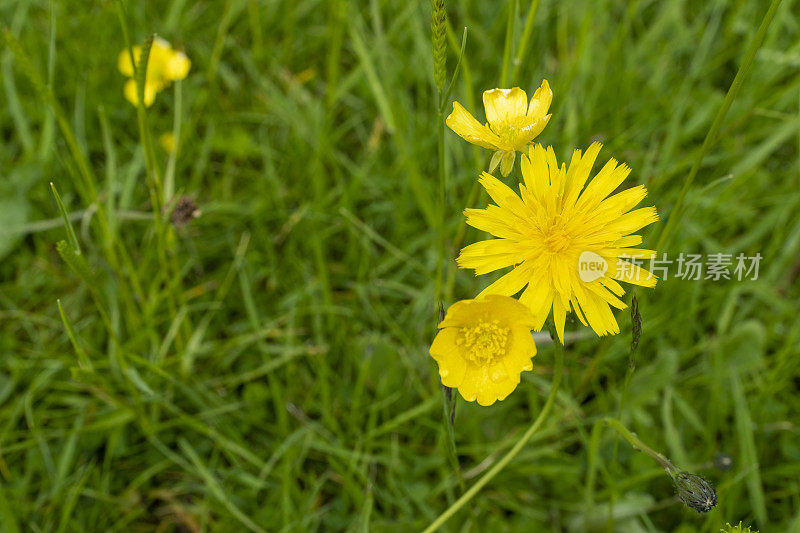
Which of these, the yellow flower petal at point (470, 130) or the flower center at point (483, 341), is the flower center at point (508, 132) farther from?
the flower center at point (483, 341)

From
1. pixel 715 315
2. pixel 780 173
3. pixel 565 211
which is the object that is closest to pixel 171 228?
pixel 565 211

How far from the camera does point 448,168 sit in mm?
2178

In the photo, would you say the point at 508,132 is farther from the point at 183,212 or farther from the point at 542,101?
the point at 183,212

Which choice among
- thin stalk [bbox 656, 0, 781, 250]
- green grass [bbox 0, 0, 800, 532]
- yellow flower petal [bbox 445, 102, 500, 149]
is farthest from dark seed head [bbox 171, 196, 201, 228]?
thin stalk [bbox 656, 0, 781, 250]

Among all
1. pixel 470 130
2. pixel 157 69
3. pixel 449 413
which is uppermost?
pixel 470 130

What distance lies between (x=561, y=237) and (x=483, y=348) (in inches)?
9.7

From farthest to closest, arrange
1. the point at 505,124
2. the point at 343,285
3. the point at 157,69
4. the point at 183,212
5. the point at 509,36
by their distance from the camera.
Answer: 1. the point at 157,69
2. the point at 343,285
3. the point at 183,212
4. the point at 509,36
5. the point at 505,124

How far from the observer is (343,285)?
2.15 m

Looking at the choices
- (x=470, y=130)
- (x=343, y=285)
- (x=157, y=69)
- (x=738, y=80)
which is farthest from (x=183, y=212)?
(x=738, y=80)

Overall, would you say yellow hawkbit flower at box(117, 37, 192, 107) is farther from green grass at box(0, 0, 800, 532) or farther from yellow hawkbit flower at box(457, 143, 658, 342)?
yellow hawkbit flower at box(457, 143, 658, 342)

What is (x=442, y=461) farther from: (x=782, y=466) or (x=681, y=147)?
(x=681, y=147)

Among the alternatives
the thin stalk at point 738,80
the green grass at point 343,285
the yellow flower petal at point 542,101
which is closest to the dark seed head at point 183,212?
the green grass at point 343,285

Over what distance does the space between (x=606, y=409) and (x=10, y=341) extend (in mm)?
1724

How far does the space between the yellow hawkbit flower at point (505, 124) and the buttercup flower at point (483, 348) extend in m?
0.25
